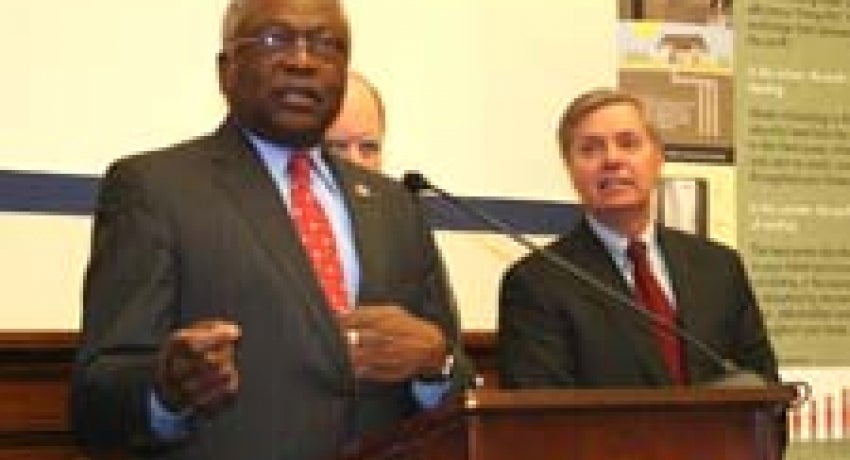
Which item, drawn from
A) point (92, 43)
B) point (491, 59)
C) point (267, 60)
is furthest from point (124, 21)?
point (267, 60)

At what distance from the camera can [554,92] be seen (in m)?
4.16

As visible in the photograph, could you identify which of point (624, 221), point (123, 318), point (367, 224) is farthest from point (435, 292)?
point (624, 221)

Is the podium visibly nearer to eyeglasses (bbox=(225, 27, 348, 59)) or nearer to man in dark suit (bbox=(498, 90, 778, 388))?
eyeglasses (bbox=(225, 27, 348, 59))

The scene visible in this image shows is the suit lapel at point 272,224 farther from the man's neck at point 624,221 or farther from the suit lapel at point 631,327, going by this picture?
the man's neck at point 624,221

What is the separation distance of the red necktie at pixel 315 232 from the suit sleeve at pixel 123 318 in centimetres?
22

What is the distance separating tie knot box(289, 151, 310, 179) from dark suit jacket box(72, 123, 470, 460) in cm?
13

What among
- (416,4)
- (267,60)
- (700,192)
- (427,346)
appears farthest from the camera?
(700,192)

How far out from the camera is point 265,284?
2.16 m

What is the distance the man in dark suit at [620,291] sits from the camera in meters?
2.98

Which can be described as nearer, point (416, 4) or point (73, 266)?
point (73, 266)

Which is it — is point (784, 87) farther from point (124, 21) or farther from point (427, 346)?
point (427, 346)

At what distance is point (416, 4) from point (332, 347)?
1.99m

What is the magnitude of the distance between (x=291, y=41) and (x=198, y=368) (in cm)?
69

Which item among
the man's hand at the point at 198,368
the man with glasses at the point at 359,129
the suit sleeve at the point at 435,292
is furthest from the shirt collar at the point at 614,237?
the man's hand at the point at 198,368
